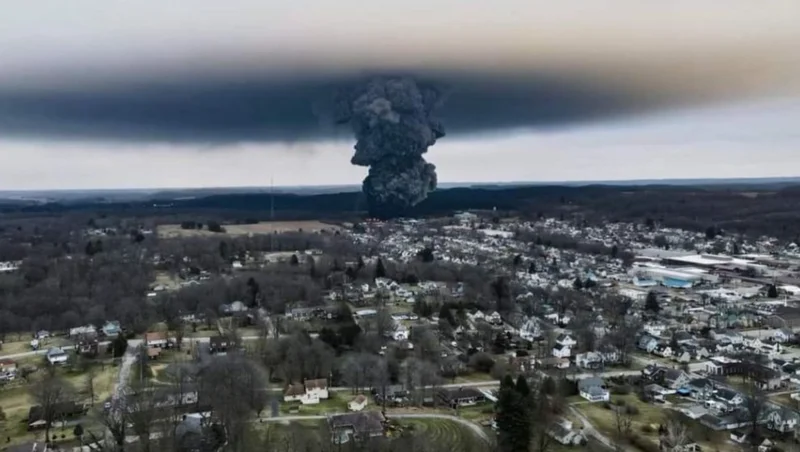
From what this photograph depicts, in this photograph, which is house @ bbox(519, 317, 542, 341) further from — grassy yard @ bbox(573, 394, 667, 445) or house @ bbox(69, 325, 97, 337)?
house @ bbox(69, 325, 97, 337)

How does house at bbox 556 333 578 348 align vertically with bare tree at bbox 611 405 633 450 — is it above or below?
above

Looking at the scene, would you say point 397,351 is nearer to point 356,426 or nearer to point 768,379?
point 356,426

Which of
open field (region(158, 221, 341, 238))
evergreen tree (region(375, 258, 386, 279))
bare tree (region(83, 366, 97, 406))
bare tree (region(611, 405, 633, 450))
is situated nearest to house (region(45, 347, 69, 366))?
bare tree (region(83, 366, 97, 406))

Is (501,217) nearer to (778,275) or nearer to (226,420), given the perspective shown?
(778,275)

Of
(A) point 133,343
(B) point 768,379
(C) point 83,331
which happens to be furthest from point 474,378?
(C) point 83,331

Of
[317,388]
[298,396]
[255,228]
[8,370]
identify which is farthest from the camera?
[255,228]

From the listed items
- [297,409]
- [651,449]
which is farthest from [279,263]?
[651,449]
